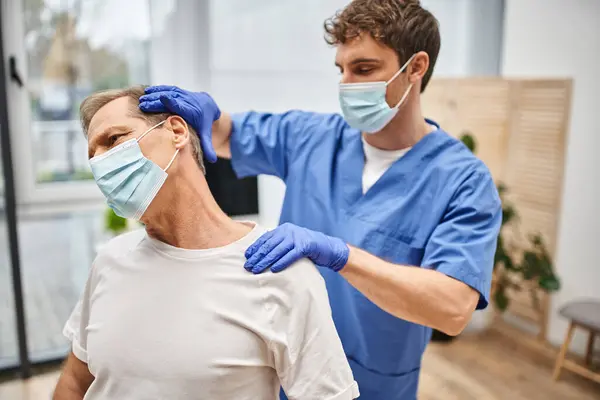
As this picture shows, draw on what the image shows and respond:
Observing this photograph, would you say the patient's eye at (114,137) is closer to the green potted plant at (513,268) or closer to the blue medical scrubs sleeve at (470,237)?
the blue medical scrubs sleeve at (470,237)

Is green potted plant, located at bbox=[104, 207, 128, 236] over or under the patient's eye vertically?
under

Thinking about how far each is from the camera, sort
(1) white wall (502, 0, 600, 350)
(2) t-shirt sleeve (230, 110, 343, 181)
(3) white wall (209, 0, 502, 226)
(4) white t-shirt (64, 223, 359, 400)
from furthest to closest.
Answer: (1) white wall (502, 0, 600, 350) → (3) white wall (209, 0, 502, 226) → (2) t-shirt sleeve (230, 110, 343, 181) → (4) white t-shirt (64, 223, 359, 400)

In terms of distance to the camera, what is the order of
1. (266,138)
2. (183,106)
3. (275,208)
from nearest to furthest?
(183,106), (266,138), (275,208)

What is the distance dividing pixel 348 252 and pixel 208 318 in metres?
0.30

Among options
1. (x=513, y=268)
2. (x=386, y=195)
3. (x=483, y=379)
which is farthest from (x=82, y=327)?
(x=513, y=268)

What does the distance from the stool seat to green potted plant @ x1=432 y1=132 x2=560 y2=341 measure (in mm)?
186

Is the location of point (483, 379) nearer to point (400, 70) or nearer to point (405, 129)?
point (405, 129)

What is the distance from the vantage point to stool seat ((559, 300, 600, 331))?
A: 272 cm

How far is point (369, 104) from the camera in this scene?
1292mm

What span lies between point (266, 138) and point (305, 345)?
754mm

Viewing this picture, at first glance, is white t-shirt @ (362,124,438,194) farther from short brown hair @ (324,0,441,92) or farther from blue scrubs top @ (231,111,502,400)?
short brown hair @ (324,0,441,92)

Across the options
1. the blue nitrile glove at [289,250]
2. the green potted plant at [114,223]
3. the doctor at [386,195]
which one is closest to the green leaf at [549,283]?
the doctor at [386,195]

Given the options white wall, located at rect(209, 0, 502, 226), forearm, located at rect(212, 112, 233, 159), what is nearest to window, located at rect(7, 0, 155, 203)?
white wall, located at rect(209, 0, 502, 226)

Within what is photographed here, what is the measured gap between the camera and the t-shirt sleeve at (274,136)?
4.90 feet
